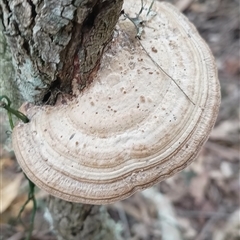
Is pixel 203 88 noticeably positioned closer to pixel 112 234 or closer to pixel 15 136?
pixel 15 136

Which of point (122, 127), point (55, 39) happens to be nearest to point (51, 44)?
point (55, 39)

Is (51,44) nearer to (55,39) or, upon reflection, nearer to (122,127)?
(55,39)

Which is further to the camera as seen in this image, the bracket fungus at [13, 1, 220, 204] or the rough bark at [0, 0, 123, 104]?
the bracket fungus at [13, 1, 220, 204]

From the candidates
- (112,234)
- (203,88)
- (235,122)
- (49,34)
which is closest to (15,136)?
(49,34)

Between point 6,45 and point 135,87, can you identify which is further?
point 6,45

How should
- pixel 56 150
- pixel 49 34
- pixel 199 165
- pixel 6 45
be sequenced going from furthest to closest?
pixel 199 165
pixel 6 45
pixel 56 150
pixel 49 34
